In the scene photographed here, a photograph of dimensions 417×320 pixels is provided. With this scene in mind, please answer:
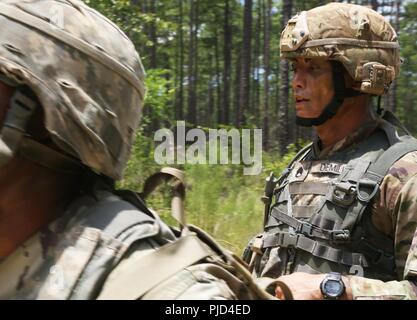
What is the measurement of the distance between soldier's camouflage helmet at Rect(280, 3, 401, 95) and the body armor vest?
0.89 ft

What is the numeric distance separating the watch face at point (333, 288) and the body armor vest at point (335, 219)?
24 cm

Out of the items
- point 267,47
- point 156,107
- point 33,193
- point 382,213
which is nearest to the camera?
point 33,193

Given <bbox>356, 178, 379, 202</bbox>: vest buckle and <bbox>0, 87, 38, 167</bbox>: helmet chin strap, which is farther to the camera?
<bbox>356, 178, 379, 202</bbox>: vest buckle

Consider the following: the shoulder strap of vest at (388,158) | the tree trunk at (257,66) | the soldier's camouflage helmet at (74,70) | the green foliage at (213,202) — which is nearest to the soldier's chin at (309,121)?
the shoulder strap of vest at (388,158)

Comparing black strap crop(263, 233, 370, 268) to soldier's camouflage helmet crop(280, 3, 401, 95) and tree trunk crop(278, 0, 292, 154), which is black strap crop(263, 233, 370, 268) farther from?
tree trunk crop(278, 0, 292, 154)

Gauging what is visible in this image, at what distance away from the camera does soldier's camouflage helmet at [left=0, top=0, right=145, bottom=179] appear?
132 centimetres

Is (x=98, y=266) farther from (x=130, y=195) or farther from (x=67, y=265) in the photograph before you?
(x=130, y=195)

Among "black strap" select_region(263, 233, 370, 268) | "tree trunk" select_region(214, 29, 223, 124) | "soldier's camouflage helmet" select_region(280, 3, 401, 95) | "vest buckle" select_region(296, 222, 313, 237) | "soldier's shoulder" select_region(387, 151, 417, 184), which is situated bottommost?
"tree trunk" select_region(214, 29, 223, 124)

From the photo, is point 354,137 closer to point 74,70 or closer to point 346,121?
point 346,121

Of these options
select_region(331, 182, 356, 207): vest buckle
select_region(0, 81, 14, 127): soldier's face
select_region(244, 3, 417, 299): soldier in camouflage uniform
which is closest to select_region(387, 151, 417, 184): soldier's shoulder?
select_region(244, 3, 417, 299): soldier in camouflage uniform

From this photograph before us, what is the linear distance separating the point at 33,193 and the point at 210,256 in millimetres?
431

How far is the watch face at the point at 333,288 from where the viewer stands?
7.39 feet

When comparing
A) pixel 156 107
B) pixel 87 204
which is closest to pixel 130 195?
pixel 87 204

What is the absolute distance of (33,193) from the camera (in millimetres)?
1390
